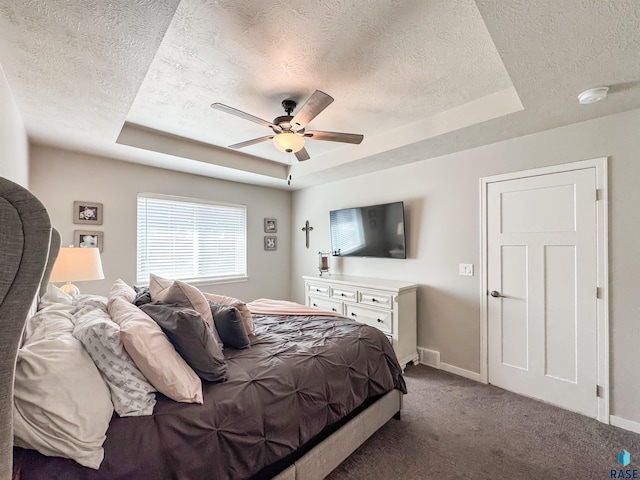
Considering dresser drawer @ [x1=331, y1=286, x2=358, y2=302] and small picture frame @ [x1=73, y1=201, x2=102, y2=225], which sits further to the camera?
dresser drawer @ [x1=331, y1=286, x2=358, y2=302]

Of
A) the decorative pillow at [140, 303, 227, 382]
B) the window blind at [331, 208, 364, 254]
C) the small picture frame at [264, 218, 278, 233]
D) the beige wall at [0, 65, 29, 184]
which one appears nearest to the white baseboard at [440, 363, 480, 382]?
the window blind at [331, 208, 364, 254]

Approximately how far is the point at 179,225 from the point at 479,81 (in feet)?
12.3

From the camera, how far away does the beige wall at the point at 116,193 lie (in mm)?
3080

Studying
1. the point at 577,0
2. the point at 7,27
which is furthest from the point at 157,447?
the point at 577,0

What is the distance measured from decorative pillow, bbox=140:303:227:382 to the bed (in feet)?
0.23

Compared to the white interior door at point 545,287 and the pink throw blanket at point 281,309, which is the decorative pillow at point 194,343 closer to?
the pink throw blanket at point 281,309

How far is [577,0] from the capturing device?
1.27 meters

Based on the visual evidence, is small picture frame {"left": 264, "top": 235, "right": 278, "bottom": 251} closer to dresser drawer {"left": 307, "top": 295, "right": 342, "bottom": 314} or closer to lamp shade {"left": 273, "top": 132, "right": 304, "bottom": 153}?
dresser drawer {"left": 307, "top": 295, "right": 342, "bottom": 314}

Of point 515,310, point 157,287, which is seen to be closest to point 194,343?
point 157,287

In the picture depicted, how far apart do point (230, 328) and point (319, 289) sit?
2.31m

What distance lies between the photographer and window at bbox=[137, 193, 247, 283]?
12.3 ft

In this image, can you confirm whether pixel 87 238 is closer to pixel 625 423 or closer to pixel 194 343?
pixel 194 343

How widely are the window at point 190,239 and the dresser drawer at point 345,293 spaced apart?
1602 mm

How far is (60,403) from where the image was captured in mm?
1042
